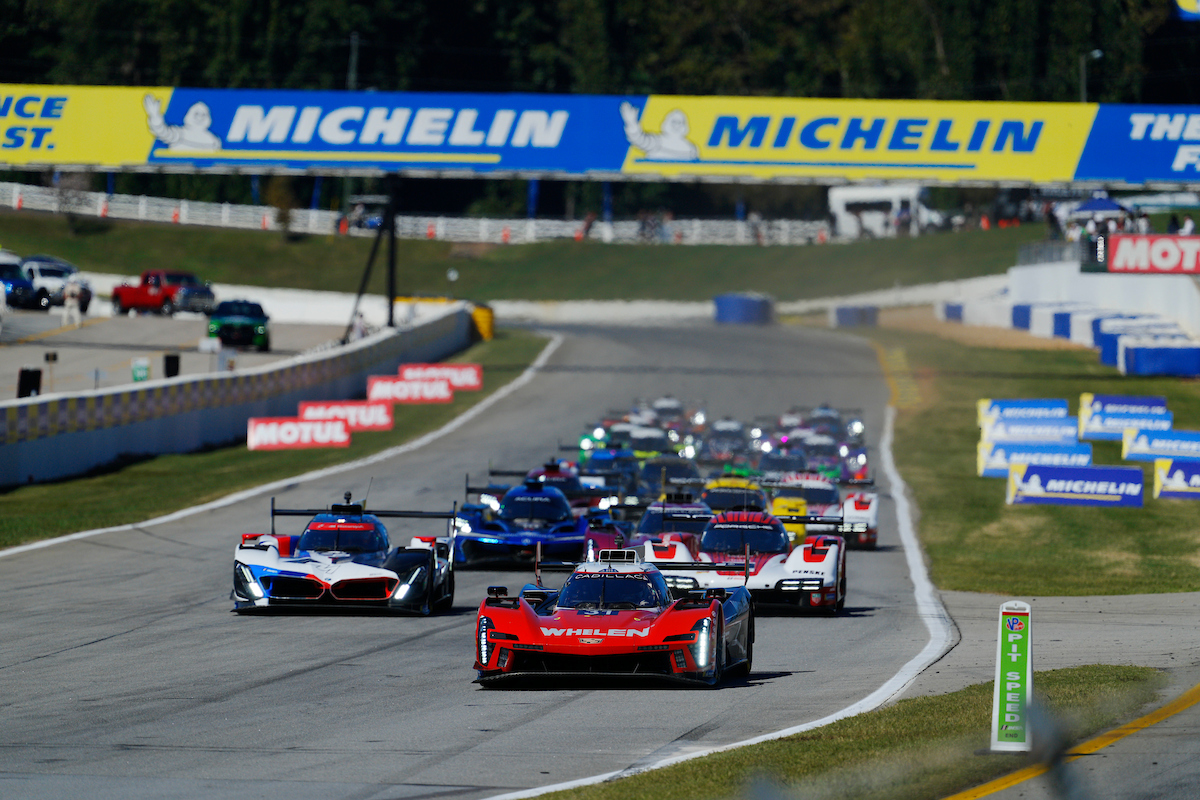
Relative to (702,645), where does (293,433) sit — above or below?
above

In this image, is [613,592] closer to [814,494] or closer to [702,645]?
[702,645]

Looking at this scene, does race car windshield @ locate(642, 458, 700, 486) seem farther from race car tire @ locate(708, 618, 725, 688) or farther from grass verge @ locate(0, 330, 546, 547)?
race car tire @ locate(708, 618, 725, 688)

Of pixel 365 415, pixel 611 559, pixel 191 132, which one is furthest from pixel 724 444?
pixel 611 559

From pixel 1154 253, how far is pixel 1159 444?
6.33 metres

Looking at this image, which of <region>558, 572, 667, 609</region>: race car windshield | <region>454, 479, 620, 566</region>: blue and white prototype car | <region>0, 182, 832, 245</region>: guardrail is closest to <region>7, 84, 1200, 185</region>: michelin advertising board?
<region>454, 479, 620, 566</region>: blue and white prototype car

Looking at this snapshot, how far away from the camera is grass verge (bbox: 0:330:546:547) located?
25.8m

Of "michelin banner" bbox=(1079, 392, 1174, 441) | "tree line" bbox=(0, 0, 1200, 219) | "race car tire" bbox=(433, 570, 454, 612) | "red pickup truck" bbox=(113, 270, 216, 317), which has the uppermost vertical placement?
"tree line" bbox=(0, 0, 1200, 219)

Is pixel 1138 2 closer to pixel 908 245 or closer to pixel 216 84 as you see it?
pixel 908 245

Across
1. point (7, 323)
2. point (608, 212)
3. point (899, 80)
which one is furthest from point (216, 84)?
point (7, 323)

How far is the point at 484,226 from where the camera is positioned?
300 feet

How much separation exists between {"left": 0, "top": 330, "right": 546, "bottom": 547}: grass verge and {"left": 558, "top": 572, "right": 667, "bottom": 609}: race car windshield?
39.4 ft

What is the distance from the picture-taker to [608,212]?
93.1 metres

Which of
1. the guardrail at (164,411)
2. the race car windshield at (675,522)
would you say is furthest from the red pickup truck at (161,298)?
the race car windshield at (675,522)

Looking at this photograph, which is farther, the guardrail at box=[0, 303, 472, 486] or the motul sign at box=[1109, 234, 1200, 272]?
the motul sign at box=[1109, 234, 1200, 272]
